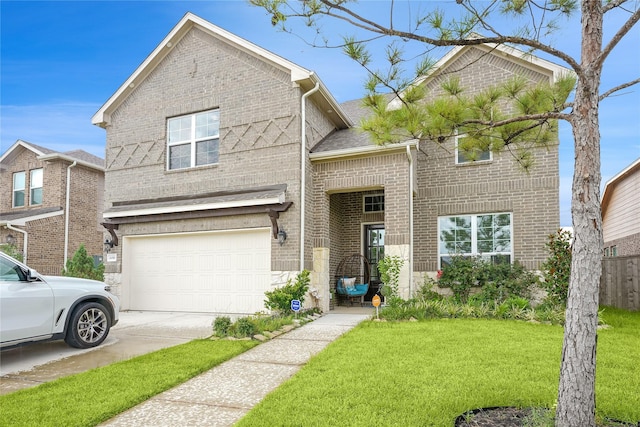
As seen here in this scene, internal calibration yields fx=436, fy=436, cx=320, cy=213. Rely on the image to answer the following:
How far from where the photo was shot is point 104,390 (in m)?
4.56

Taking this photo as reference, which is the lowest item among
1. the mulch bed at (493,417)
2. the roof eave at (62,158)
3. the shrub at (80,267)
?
the mulch bed at (493,417)

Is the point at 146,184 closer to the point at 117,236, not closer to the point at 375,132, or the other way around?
the point at 117,236

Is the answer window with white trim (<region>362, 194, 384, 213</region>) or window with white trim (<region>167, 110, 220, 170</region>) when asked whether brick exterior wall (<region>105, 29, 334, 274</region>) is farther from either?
window with white trim (<region>362, 194, 384, 213</region>)

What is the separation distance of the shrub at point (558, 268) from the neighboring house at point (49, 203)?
1693 centimetres

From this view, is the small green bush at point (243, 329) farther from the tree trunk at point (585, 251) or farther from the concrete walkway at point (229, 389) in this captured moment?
the tree trunk at point (585, 251)

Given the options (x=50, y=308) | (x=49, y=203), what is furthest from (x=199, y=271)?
(x=49, y=203)

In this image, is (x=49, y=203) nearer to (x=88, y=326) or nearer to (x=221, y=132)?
(x=221, y=132)

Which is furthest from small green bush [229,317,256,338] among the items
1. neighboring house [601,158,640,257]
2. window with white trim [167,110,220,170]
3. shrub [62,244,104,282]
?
neighboring house [601,158,640,257]

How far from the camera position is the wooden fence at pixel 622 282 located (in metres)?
11.6

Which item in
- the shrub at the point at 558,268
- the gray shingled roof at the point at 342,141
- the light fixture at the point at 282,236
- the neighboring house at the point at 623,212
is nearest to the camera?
the shrub at the point at 558,268

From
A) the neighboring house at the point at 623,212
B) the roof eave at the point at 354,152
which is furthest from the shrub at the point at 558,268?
the neighboring house at the point at 623,212

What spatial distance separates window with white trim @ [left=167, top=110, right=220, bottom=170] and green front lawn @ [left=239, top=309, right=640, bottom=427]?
21.2 ft

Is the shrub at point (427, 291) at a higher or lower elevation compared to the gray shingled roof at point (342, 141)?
lower

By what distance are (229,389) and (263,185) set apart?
249 inches
